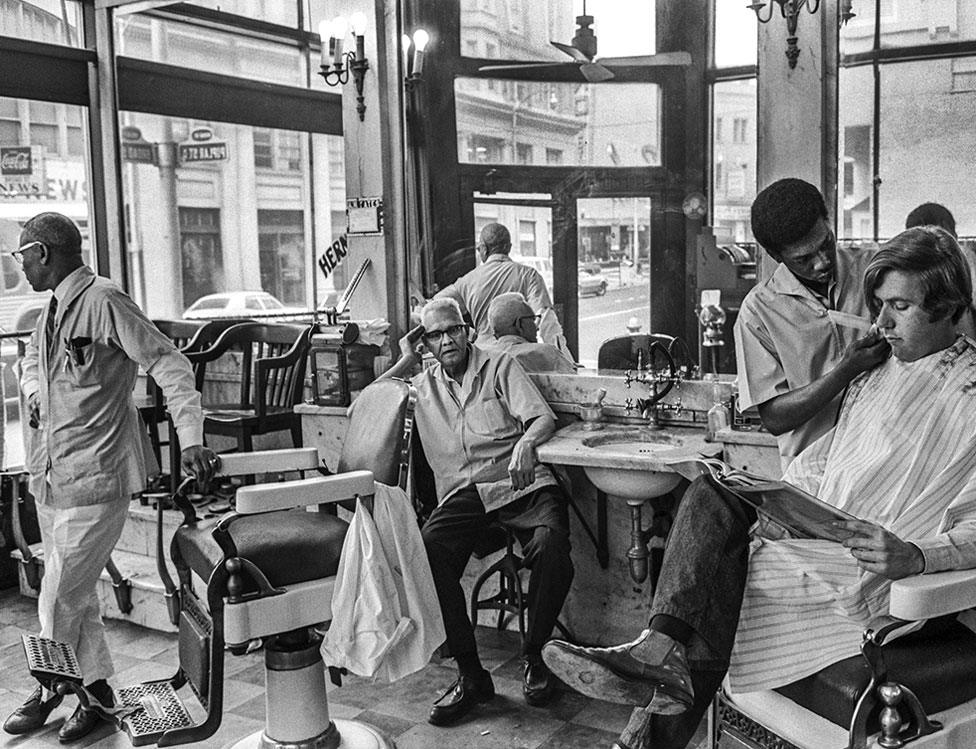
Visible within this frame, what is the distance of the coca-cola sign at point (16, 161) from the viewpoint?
5293 mm

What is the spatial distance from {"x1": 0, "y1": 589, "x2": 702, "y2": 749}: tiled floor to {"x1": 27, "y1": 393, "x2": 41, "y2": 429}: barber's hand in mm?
979

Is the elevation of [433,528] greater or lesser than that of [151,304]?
lesser

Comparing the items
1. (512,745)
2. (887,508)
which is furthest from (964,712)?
(512,745)

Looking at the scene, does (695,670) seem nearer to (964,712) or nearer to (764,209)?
(964,712)

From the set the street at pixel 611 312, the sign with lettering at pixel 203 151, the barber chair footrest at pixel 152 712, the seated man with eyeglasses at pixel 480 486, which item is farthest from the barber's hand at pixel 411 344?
the sign with lettering at pixel 203 151

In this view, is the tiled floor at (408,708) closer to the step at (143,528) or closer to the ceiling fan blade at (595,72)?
the step at (143,528)

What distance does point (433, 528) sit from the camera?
353 centimetres

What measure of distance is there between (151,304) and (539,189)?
2.92 m

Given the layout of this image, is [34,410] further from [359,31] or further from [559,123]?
[359,31]

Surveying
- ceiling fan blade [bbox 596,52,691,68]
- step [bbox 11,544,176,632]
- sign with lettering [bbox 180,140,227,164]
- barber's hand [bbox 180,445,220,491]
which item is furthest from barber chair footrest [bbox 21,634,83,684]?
sign with lettering [bbox 180,140,227,164]

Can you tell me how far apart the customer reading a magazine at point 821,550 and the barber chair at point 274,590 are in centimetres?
81

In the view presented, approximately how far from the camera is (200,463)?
9.83ft

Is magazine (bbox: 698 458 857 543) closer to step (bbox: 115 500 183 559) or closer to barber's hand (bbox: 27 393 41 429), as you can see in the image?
barber's hand (bbox: 27 393 41 429)

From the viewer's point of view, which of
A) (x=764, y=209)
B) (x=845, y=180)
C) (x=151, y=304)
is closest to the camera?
(x=764, y=209)
